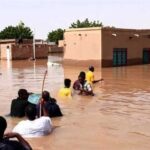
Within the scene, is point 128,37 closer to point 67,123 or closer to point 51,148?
point 67,123

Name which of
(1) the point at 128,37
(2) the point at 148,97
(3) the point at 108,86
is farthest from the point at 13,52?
(2) the point at 148,97

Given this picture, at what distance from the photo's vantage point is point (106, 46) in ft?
116

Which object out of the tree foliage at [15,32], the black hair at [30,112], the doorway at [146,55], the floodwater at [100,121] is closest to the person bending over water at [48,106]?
the floodwater at [100,121]

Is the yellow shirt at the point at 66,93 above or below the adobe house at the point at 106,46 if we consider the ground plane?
below

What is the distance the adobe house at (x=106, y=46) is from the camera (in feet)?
115

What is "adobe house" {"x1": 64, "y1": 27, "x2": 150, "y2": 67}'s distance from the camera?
35.2 meters

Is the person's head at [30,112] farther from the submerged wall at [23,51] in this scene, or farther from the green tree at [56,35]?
the green tree at [56,35]

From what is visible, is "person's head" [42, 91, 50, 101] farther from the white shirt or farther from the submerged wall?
the submerged wall

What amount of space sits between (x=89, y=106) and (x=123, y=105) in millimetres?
1098

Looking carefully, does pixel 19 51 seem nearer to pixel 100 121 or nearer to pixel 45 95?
pixel 100 121

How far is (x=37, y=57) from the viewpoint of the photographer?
50062 mm

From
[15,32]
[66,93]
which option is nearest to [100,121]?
[66,93]

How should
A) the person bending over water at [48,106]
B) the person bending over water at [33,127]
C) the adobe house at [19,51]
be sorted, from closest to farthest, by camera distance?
the person bending over water at [33,127], the person bending over water at [48,106], the adobe house at [19,51]

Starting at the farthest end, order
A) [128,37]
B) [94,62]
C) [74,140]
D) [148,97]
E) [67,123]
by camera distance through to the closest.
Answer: [128,37]
[94,62]
[148,97]
[67,123]
[74,140]
